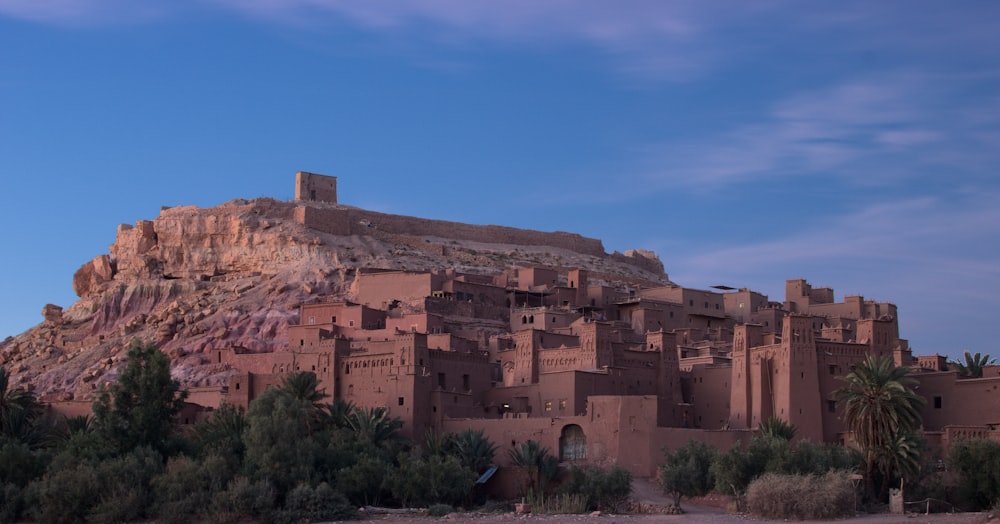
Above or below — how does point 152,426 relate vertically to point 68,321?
below

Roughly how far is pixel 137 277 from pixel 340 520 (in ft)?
109

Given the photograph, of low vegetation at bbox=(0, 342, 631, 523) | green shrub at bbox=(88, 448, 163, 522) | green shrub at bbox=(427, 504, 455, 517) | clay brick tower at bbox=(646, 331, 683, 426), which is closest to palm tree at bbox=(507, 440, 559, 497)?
low vegetation at bbox=(0, 342, 631, 523)

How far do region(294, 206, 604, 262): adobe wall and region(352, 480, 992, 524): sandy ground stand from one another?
102ft

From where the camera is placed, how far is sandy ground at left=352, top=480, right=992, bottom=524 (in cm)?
4025

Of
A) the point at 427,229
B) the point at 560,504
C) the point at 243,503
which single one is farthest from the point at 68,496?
the point at 427,229

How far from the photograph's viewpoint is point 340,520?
44.2 metres

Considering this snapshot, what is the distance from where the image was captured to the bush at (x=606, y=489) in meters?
44.7

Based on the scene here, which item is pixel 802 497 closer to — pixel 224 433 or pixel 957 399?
pixel 957 399

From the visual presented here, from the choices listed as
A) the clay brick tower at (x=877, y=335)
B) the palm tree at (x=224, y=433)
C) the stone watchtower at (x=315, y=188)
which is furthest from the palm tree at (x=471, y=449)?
the stone watchtower at (x=315, y=188)

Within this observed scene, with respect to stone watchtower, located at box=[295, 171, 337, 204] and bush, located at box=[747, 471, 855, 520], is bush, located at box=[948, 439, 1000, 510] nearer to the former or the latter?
bush, located at box=[747, 471, 855, 520]

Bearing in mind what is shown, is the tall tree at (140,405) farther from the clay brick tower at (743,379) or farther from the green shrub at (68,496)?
the clay brick tower at (743,379)

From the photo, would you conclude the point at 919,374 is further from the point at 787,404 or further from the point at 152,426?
the point at 152,426

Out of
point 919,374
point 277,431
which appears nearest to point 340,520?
point 277,431

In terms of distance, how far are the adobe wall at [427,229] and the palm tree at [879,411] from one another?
3464cm
